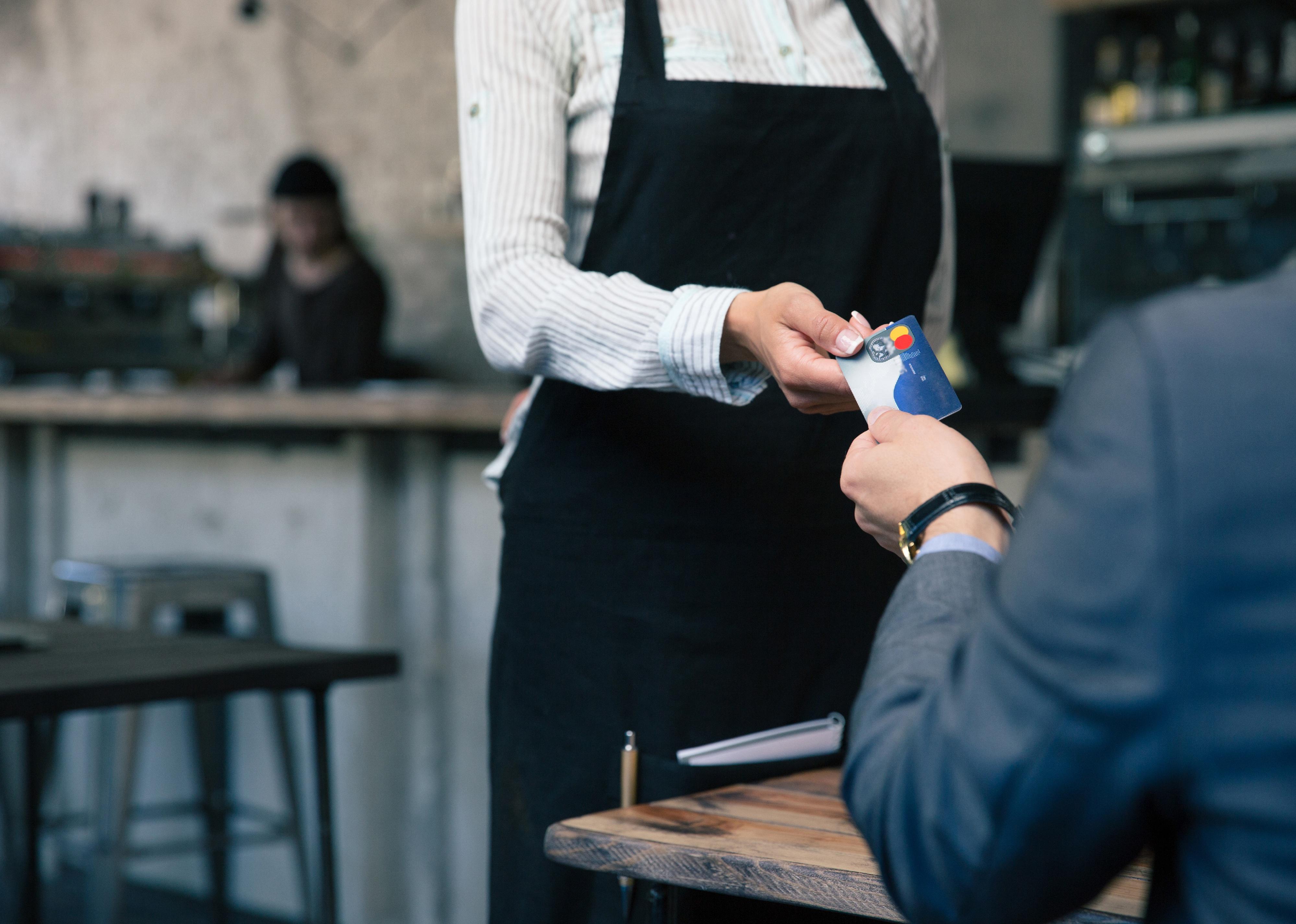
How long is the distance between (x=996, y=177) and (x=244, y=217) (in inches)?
184

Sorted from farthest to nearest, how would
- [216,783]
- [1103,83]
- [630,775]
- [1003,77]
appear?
[1003,77]
[1103,83]
[216,783]
[630,775]

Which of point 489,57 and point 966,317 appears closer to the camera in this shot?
point 489,57

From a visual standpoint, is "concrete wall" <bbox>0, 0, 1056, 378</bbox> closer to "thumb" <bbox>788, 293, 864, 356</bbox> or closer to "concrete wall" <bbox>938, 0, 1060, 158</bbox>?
"concrete wall" <bbox>938, 0, 1060, 158</bbox>

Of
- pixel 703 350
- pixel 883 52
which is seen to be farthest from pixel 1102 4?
pixel 703 350

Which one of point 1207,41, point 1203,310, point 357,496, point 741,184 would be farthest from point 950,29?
point 1203,310

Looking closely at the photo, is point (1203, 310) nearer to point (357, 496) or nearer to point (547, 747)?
point (547, 747)

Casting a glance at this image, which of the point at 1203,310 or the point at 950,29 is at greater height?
the point at 950,29

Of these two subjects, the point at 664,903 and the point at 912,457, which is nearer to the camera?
the point at 912,457

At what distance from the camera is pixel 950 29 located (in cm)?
486

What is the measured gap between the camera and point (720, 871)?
85 centimetres

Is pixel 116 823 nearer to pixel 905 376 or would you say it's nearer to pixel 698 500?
pixel 698 500

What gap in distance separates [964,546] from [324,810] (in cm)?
143

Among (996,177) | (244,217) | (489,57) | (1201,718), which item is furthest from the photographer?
(244,217)

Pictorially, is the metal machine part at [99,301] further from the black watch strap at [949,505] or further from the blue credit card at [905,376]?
the black watch strap at [949,505]
